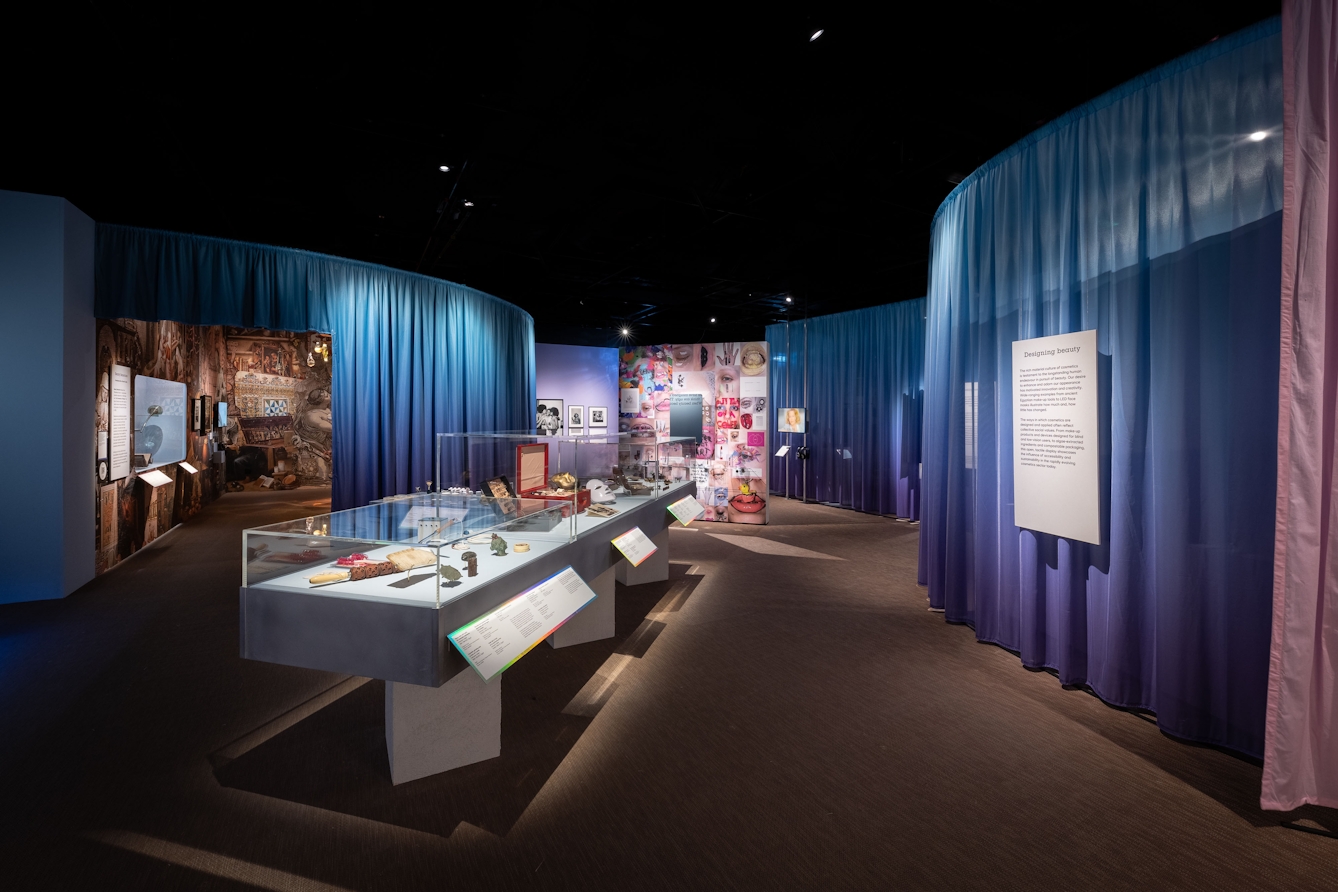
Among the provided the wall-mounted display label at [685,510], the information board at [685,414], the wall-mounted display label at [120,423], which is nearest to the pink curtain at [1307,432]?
the wall-mounted display label at [685,510]

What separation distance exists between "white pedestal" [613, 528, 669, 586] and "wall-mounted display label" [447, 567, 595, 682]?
2577mm

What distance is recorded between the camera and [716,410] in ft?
32.1

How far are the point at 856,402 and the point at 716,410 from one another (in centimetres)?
252

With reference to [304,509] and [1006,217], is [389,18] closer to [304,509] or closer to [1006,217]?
[1006,217]

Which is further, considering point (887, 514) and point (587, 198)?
point (887, 514)

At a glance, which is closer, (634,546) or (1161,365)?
(1161,365)

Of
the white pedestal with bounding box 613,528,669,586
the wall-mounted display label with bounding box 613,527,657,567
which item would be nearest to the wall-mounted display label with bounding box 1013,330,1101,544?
the wall-mounted display label with bounding box 613,527,657,567

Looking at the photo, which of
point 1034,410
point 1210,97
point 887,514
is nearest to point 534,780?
point 1034,410

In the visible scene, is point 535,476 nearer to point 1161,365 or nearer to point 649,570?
point 649,570

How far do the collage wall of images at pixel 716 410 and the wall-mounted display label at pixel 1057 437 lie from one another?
342 centimetres

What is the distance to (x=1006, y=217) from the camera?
11.8 feet

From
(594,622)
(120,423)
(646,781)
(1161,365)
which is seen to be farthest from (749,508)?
(120,423)

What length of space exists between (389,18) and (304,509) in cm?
830

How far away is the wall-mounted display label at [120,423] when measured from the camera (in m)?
5.64
